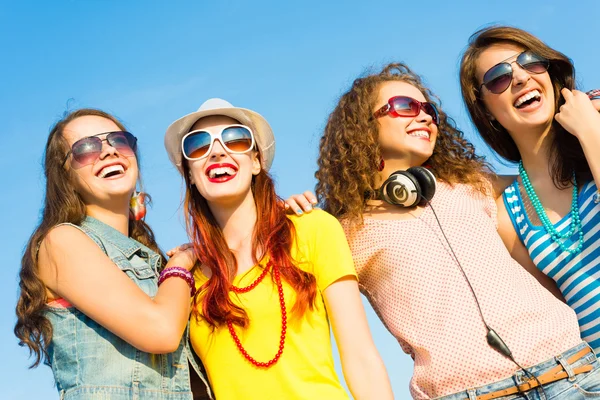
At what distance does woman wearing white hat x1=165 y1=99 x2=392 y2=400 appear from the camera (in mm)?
4160

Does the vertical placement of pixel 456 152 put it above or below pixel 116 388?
above

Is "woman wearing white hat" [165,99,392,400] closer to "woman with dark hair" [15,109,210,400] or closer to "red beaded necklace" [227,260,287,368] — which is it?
"red beaded necklace" [227,260,287,368]

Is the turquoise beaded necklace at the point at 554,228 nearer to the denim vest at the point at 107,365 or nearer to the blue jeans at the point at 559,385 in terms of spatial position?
the blue jeans at the point at 559,385

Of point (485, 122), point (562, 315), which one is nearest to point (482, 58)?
point (485, 122)

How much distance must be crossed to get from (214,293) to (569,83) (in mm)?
3470

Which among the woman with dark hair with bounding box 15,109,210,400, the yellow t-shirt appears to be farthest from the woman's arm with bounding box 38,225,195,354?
the yellow t-shirt

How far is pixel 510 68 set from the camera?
543 centimetres

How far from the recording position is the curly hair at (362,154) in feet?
17.9

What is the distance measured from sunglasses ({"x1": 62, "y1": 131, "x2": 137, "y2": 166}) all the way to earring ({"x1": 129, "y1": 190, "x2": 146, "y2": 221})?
0.46 m

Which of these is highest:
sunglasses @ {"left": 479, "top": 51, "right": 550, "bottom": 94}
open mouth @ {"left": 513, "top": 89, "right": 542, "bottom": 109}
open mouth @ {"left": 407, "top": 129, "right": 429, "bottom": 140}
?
sunglasses @ {"left": 479, "top": 51, "right": 550, "bottom": 94}

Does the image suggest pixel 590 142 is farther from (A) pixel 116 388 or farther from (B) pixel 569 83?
(A) pixel 116 388

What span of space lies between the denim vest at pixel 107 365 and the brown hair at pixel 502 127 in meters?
3.13

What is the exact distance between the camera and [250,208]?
4953 mm

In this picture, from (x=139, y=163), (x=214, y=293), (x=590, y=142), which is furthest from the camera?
(x=139, y=163)
